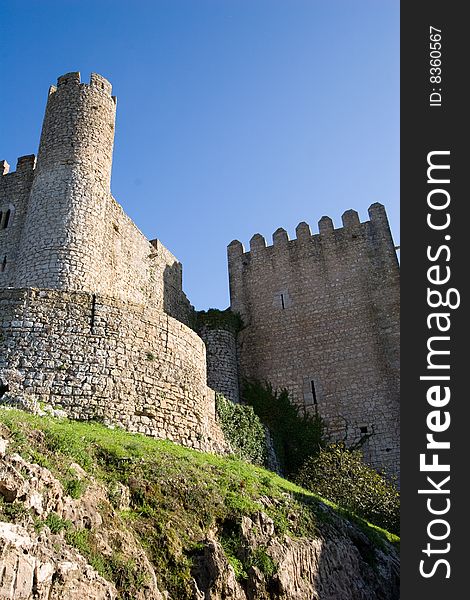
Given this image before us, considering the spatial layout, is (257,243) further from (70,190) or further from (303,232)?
(70,190)

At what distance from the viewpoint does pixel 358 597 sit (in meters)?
9.68

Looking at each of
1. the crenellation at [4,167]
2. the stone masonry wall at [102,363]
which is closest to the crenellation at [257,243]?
the crenellation at [4,167]

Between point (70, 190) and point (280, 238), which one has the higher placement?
point (280, 238)

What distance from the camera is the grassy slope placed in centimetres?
731

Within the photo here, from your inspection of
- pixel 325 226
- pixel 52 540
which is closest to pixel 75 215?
pixel 52 540

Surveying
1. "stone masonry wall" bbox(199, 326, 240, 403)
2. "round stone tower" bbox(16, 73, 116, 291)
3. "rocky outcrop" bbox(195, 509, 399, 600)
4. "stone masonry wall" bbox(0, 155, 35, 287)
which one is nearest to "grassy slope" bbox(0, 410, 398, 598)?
"rocky outcrop" bbox(195, 509, 399, 600)

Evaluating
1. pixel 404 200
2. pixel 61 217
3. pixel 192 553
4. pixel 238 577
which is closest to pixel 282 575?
pixel 238 577

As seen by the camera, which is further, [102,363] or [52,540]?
[102,363]

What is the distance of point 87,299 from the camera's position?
12875mm

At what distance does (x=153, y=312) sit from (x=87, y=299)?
169cm

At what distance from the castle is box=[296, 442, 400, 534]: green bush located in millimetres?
3473

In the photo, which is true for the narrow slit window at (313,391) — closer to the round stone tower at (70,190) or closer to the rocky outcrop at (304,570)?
the round stone tower at (70,190)

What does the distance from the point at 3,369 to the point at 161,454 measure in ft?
12.6

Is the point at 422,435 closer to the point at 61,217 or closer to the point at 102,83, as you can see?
the point at 61,217
